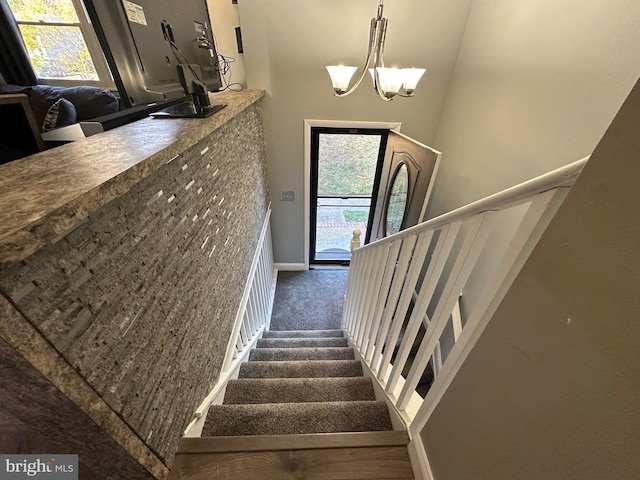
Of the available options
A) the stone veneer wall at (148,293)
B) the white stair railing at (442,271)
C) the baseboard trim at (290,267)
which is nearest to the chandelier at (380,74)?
the stone veneer wall at (148,293)

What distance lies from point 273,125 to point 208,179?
69.7 inches

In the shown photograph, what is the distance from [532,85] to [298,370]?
233 centimetres

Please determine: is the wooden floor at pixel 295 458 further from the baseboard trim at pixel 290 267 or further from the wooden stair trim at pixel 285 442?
the baseboard trim at pixel 290 267

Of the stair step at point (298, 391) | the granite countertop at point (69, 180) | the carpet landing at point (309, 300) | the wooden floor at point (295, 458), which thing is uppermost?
the granite countertop at point (69, 180)

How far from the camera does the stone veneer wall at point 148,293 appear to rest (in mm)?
424

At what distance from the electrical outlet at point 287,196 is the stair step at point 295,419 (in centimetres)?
234

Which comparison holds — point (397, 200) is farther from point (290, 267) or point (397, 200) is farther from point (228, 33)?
point (228, 33)

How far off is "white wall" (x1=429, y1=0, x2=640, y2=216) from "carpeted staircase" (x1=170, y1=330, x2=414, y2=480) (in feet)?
5.22

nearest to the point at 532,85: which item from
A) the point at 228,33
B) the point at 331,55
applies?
the point at 331,55

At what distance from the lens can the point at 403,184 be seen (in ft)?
8.48

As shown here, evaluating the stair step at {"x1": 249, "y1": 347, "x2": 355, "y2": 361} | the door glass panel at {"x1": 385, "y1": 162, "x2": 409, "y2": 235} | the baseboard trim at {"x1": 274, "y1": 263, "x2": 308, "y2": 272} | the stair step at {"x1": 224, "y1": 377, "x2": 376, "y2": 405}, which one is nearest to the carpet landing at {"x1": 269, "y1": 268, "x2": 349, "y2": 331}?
the baseboard trim at {"x1": 274, "y1": 263, "x2": 308, "y2": 272}

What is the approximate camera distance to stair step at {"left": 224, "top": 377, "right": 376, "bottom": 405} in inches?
54.6

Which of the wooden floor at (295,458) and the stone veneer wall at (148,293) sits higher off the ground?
the stone veneer wall at (148,293)

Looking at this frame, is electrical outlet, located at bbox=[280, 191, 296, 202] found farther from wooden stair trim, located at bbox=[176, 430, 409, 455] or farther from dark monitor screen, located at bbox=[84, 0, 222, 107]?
wooden stair trim, located at bbox=[176, 430, 409, 455]
